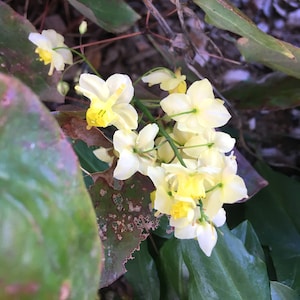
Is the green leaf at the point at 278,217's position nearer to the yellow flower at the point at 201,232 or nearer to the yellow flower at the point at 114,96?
the yellow flower at the point at 201,232

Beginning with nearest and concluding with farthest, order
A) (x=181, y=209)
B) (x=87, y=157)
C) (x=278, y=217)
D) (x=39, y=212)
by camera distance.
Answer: (x=39, y=212) < (x=181, y=209) < (x=87, y=157) < (x=278, y=217)

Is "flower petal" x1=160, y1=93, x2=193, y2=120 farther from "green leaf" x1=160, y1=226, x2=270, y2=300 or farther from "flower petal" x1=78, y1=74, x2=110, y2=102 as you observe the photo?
"green leaf" x1=160, y1=226, x2=270, y2=300

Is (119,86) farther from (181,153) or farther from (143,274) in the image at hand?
(143,274)

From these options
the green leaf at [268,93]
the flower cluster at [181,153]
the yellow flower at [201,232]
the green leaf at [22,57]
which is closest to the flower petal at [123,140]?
the flower cluster at [181,153]

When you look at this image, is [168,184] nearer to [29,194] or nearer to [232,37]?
[29,194]

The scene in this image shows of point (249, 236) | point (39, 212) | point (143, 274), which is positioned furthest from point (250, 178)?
point (39, 212)

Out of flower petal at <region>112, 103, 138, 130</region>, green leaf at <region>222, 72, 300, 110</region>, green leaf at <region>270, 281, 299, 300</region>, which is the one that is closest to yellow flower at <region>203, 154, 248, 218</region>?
flower petal at <region>112, 103, 138, 130</region>

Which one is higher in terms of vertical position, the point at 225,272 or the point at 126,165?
the point at 126,165
